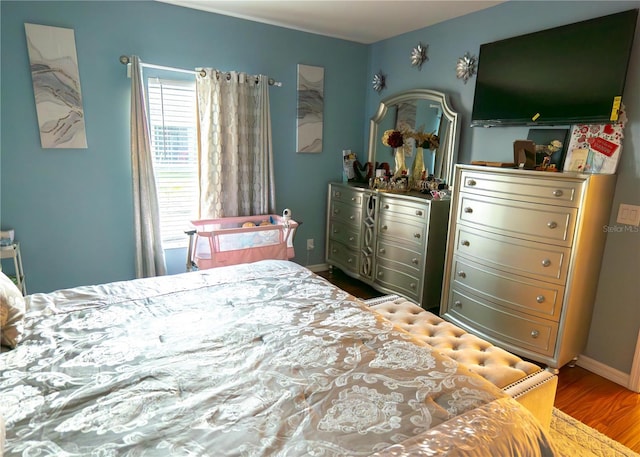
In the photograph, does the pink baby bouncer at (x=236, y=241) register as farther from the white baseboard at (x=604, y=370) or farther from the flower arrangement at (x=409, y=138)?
the white baseboard at (x=604, y=370)

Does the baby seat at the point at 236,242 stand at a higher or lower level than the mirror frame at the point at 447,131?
lower

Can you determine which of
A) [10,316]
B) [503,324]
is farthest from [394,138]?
[10,316]

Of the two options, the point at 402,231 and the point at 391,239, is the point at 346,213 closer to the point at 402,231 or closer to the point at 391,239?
the point at 391,239

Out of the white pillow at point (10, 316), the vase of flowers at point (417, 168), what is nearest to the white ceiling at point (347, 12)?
the vase of flowers at point (417, 168)

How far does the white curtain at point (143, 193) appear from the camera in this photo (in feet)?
9.80

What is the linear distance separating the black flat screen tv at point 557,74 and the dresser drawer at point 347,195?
3.96 ft

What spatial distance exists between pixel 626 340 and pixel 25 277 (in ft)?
13.6

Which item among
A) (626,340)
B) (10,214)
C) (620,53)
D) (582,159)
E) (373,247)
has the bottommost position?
(626,340)

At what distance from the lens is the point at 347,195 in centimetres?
382

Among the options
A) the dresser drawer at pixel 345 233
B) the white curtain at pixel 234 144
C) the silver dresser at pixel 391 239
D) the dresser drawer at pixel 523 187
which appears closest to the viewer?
the dresser drawer at pixel 523 187

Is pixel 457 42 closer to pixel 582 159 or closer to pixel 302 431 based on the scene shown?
pixel 582 159

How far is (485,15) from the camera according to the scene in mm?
2957

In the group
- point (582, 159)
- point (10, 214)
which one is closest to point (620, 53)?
point (582, 159)

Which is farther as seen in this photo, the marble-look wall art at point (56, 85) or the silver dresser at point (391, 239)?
the silver dresser at point (391, 239)
